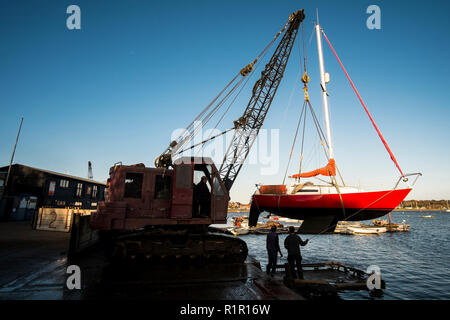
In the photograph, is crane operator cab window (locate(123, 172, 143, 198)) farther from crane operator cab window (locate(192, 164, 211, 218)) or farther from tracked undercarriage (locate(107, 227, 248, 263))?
crane operator cab window (locate(192, 164, 211, 218))

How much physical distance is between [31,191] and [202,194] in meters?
28.0

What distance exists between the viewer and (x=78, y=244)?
8625 millimetres

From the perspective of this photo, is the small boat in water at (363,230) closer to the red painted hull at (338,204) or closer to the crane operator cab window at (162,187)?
the red painted hull at (338,204)

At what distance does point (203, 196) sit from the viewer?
7.99m

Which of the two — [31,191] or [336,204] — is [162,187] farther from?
[31,191]

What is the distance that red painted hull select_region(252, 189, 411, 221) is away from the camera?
12516 mm

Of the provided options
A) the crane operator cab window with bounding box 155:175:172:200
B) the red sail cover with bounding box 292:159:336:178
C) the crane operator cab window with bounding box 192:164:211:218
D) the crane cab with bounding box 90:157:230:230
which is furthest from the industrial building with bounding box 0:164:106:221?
the red sail cover with bounding box 292:159:336:178

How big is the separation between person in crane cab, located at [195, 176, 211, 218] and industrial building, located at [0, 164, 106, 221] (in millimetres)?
24126

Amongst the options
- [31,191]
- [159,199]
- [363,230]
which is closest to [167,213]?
[159,199]

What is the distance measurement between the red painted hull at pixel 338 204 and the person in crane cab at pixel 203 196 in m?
8.37

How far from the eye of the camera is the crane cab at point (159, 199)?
23.5 feet

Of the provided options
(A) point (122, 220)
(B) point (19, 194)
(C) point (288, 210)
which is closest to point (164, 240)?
(A) point (122, 220)
